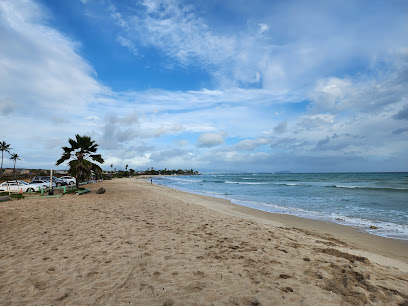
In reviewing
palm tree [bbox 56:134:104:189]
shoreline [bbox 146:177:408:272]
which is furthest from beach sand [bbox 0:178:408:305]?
palm tree [bbox 56:134:104:189]

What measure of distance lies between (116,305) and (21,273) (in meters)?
2.59

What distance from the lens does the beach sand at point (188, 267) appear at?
11.6 feet

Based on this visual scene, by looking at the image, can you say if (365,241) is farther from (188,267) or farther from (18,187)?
(18,187)

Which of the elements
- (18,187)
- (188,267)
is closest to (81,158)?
(18,187)

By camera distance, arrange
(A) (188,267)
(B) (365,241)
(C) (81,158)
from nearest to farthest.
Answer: (A) (188,267), (B) (365,241), (C) (81,158)

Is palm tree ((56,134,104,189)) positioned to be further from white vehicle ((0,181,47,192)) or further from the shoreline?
the shoreline

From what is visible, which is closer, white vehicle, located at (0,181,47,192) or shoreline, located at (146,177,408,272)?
shoreline, located at (146,177,408,272)

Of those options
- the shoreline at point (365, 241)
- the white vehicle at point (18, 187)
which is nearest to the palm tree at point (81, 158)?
the white vehicle at point (18, 187)

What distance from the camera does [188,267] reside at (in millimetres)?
4598

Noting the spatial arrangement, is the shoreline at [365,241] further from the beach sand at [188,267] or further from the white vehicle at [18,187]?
the white vehicle at [18,187]

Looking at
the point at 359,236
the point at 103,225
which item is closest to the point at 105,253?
the point at 103,225

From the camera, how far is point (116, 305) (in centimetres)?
329

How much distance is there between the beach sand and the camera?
11.6 feet

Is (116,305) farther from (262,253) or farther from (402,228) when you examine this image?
A: (402,228)
